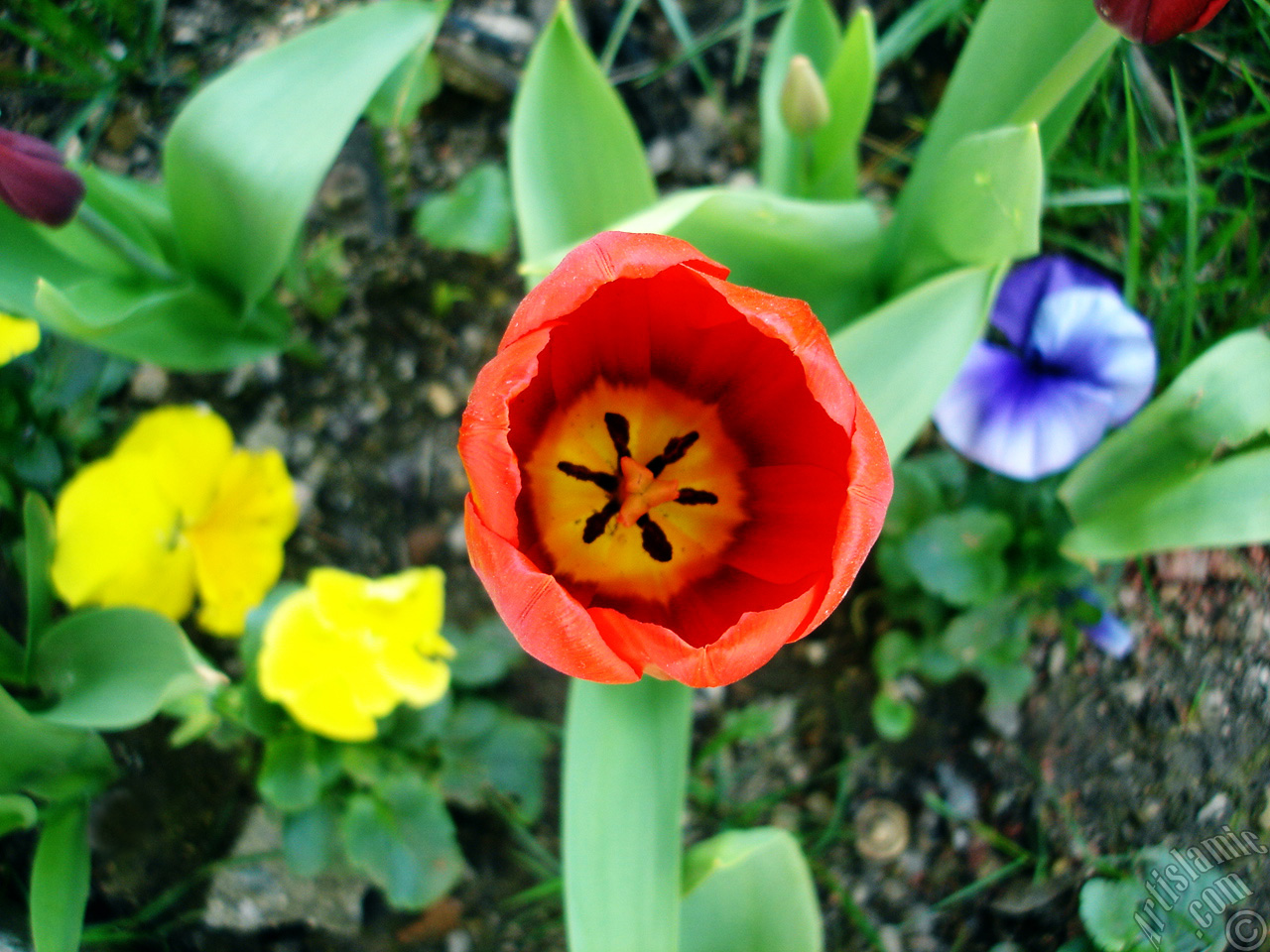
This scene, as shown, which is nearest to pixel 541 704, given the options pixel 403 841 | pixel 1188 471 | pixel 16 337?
pixel 403 841

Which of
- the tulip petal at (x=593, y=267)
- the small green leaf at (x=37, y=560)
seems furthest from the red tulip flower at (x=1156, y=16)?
the small green leaf at (x=37, y=560)

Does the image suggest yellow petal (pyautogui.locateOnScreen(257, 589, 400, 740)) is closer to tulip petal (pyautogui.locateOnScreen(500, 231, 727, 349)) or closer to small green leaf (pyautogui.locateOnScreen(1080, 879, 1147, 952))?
tulip petal (pyautogui.locateOnScreen(500, 231, 727, 349))

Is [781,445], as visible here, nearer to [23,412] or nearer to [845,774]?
[845,774]

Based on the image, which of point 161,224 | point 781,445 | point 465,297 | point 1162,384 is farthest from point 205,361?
point 1162,384

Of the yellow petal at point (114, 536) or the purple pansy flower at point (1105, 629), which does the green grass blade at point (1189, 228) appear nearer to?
the purple pansy flower at point (1105, 629)

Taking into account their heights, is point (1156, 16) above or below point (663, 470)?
above

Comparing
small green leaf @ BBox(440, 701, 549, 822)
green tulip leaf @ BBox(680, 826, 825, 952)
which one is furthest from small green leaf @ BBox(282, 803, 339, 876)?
green tulip leaf @ BBox(680, 826, 825, 952)

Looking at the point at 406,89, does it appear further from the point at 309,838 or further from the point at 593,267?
the point at 309,838
